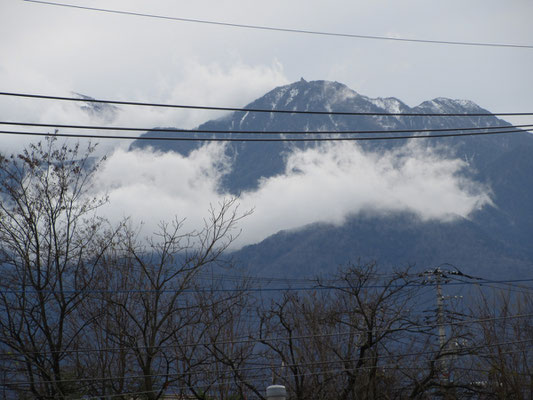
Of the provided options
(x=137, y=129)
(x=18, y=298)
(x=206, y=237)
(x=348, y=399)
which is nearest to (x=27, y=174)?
(x=18, y=298)

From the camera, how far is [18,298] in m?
19.2

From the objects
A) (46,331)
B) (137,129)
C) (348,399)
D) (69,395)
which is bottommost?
(348,399)

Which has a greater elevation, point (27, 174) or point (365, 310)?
point (27, 174)

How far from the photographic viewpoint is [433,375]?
67.1ft

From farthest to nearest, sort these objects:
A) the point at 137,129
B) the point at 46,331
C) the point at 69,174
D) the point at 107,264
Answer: the point at 107,264 < the point at 69,174 < the point at 46,331 < the point at 137,129

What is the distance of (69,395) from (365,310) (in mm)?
8431

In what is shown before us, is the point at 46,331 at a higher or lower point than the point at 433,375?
higher

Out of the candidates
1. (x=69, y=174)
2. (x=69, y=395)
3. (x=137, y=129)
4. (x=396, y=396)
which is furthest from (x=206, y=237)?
(x=137, y=129)

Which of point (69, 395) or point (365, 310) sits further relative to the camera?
point (365, 310)

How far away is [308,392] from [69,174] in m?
8.83

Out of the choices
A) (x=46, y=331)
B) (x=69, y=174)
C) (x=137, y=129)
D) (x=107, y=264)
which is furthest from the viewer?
(x=107, y=264)

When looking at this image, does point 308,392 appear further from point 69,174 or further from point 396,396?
point 69,174

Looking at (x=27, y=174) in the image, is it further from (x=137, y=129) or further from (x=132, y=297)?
(x=137, y=129)

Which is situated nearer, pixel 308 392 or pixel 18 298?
pixel 18 298
